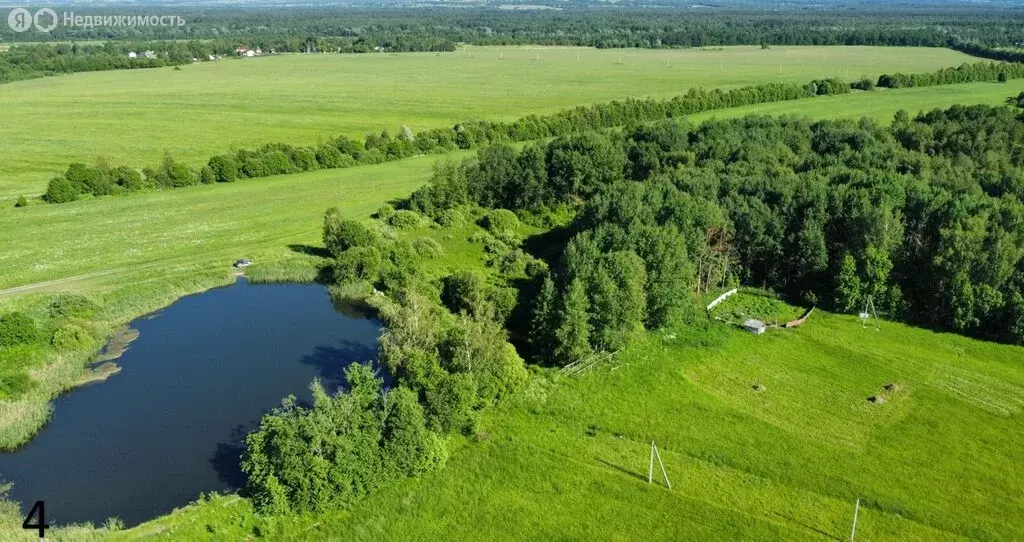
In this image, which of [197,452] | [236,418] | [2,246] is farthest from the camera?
[2,246]

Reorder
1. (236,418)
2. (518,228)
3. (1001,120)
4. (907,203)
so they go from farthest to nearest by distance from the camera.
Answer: (1001,120)
(518,228)
(907,203)
(236,418)

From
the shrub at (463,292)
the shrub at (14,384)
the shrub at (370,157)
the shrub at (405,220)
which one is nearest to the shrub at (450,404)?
the shrub at (463,292)

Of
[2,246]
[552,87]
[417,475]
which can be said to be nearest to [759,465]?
[417,475]

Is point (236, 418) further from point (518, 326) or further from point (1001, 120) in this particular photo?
point (1001, 120)

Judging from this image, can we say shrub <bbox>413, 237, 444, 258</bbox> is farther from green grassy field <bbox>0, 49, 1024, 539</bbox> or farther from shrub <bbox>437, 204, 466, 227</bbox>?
green grassy field <bbox>0, 49, 1024, 539</bbox>

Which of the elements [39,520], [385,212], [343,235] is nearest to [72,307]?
[343,235]

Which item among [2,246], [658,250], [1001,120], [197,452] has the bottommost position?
[197,452]

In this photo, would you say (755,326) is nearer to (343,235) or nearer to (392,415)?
(392,415)
